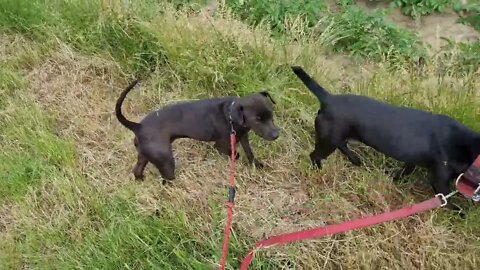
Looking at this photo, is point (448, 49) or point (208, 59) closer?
point (208, 59)

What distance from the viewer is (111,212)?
13.0ft

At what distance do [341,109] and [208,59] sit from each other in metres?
1.42

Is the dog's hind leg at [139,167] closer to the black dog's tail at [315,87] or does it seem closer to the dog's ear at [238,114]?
the dog's ear at [238,114]

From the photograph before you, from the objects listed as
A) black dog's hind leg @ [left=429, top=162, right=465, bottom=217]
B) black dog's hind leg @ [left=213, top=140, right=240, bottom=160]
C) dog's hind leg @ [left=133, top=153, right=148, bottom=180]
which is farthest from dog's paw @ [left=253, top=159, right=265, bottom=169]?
black dog's hind leg @ [left=429, top=162, right=465, bottom=217]

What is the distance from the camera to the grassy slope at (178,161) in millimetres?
3656

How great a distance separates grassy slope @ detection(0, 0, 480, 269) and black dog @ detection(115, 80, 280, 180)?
0.28 m

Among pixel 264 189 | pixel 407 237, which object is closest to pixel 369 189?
pixel 407 237

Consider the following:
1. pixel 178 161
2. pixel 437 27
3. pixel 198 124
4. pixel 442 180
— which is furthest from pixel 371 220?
pixel 437 27

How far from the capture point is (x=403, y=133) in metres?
3.70

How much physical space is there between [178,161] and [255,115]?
0.77 meters

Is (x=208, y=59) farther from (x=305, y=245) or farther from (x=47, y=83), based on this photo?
(x=305, y=245)

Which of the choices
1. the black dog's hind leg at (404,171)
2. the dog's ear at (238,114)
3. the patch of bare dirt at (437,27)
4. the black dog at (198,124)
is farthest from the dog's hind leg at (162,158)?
the patch of bare dirt at (437,27)

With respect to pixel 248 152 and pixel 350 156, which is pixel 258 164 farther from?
pixel 350 156

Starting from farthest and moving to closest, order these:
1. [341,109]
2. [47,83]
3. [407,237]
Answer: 1. [47,83]
2. [341,109]
3. [407,237]
